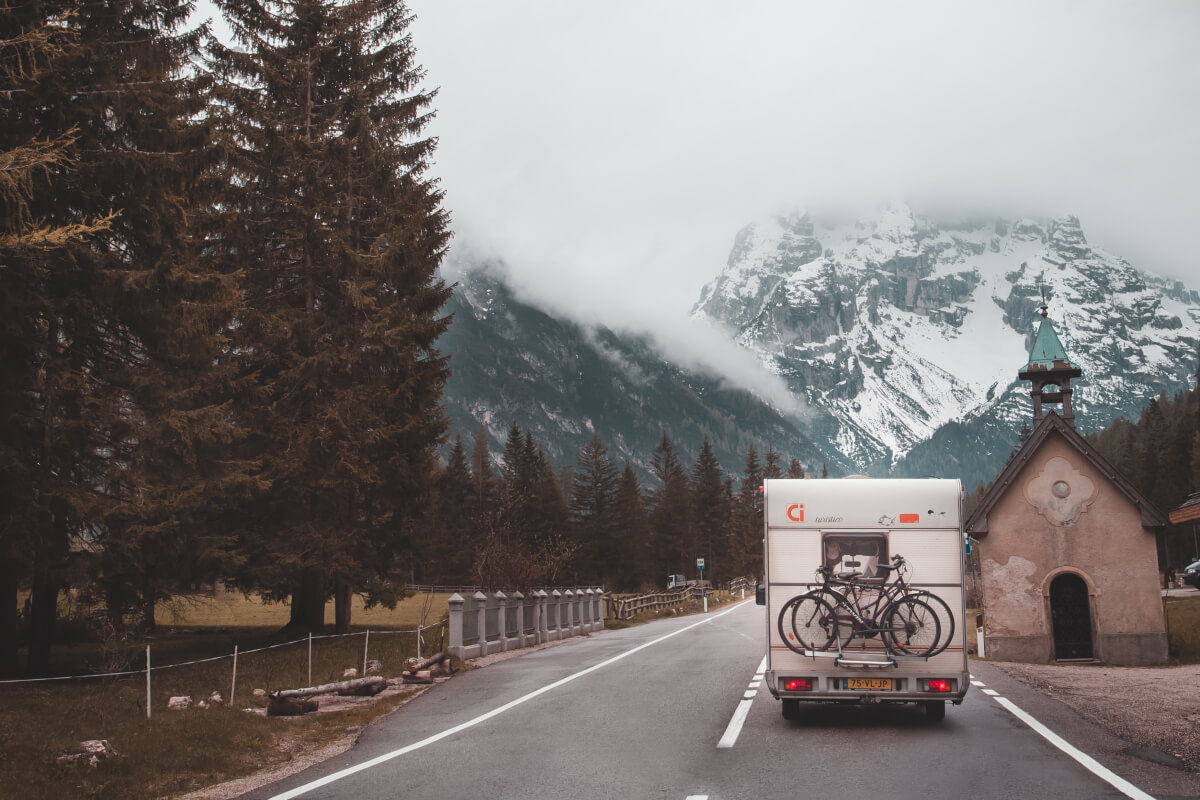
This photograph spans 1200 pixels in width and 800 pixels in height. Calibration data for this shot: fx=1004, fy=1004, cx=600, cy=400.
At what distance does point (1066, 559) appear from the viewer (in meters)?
28.3

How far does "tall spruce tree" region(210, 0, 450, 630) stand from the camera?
2505cm

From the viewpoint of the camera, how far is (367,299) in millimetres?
25609

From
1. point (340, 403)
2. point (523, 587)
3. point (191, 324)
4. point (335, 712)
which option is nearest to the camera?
point (335, 712)

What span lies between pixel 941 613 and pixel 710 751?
11.2ft

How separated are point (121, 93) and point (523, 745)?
12.3 m

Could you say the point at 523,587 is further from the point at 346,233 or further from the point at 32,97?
the point at 32,97

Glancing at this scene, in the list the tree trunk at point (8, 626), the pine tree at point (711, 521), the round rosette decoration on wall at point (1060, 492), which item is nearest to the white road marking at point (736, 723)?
the tree trunk at point (8, 626)

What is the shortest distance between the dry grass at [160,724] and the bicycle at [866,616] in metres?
5.82

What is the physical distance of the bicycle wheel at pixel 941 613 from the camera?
11.6m

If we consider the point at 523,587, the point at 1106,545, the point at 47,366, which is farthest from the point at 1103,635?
the point at 47,366

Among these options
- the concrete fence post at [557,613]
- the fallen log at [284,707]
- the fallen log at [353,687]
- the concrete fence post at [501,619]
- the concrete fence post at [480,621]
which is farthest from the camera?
the concrete fence post at [557,613]

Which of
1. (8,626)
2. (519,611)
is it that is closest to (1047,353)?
(519,611)

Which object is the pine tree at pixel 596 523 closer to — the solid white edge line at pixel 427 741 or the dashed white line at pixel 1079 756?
the solid white edge line at pixel 427 741

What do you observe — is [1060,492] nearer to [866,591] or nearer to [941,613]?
[941,613]
